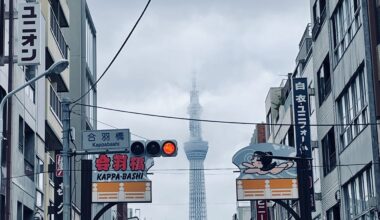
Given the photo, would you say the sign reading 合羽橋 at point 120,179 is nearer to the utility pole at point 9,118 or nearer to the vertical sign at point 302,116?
the vertical sign at point 302,116

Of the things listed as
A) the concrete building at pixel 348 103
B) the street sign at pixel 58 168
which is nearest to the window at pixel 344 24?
the concrete building at pixel 348 103

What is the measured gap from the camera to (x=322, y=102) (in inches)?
1837

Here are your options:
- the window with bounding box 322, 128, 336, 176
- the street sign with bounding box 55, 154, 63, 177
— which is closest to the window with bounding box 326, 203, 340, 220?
the window with bounding box 322, 128, 336, 176

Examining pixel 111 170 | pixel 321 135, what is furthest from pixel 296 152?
pixel 111 170

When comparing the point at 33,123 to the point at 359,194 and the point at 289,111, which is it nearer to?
the point at 359,194

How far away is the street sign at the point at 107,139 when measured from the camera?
89.1 feet

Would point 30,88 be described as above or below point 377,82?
above

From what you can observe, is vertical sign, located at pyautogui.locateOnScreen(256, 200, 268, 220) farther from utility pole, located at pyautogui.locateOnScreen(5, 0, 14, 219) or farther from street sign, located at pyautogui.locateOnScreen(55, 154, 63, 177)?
utility pole, located at pyautogui.locateOnScreen(5, 0, 14, 219)

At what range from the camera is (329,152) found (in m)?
45.4

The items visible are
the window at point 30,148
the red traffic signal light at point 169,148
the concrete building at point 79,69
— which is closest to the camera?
the red traffic signal light at point 169,148

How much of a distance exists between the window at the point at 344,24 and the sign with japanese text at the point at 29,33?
13.1 m

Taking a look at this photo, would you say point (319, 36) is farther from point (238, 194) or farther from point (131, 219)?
point (131, 219)

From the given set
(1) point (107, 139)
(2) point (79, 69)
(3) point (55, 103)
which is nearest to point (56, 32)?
(3) point (55, 103)

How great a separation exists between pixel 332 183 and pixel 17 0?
1779 cm
